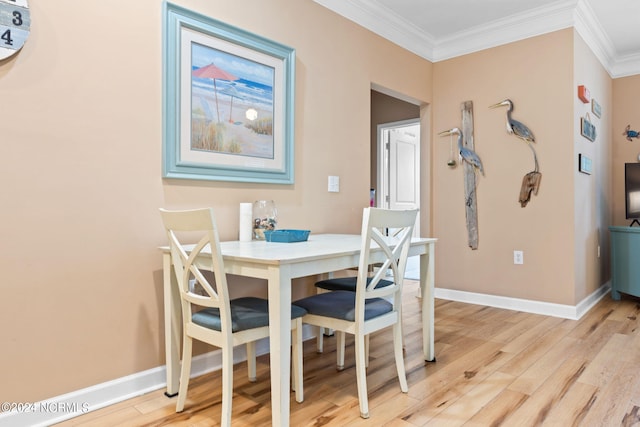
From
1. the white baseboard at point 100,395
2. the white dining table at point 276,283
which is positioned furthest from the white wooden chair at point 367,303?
the white baseboard at point 100,395

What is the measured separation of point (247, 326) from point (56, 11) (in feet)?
4.91

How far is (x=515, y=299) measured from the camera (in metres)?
3.54

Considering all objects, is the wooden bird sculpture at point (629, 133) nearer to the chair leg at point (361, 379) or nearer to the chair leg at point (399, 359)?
the chair leg at point (399, 359)

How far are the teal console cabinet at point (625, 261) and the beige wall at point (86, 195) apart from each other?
3578 mm

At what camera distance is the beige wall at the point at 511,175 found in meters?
3.29

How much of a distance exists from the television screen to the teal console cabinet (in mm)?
226

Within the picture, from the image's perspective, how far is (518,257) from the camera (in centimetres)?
353

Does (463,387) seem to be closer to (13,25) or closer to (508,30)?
(13,25)

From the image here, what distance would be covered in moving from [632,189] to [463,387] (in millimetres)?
3119

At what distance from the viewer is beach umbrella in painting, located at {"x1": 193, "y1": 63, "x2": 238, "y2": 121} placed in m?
2.17

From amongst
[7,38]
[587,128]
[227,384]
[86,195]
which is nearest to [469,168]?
[587,128]

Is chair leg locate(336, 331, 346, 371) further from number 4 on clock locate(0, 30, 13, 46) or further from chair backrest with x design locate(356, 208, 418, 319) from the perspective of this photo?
number 4 on clock locate(0, 30, 13, 46)

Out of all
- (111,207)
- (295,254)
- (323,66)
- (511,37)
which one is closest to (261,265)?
(295,254)

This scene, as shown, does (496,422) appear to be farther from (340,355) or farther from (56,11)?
(56,11)
